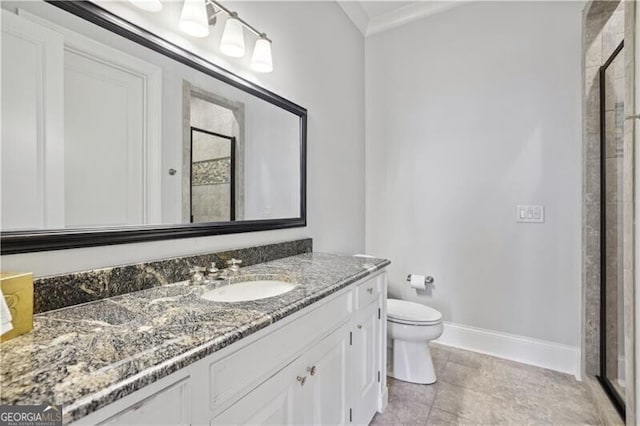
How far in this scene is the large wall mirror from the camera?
2.86ft

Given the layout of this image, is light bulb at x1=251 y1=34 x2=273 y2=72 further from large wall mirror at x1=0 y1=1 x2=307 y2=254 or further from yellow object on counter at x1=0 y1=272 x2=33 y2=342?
yellow object on counter at x1=0 y1=272 x2=33 y2=342

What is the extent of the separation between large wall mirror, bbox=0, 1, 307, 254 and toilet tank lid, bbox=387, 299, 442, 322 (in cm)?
111

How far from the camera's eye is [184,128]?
1.32 metres

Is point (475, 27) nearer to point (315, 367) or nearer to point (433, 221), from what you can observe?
point (433, 221)

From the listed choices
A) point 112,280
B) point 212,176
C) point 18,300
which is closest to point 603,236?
point 212,176

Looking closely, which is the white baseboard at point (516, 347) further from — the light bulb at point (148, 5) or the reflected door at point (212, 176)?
the light bulb at point (148, 5)

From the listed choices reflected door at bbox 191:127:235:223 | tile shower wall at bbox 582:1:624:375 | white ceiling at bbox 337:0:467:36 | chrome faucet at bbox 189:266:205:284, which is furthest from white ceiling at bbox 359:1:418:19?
chrome faucet at bbox 189:266:205:284

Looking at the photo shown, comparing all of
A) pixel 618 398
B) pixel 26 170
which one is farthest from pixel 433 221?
pixel 26 170

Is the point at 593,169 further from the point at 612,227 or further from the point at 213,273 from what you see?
the point at 213,273

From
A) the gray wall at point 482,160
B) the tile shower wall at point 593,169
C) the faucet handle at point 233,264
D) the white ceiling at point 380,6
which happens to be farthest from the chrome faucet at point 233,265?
the white ceiling at point 380,6

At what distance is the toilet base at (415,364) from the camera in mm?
2000

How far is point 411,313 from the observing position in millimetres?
2062

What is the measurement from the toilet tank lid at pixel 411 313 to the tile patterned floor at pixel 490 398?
0.43 metres

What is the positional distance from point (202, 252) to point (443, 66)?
2343mm
